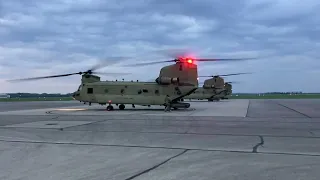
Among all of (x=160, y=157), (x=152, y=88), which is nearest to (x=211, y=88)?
(x=152, y=88)

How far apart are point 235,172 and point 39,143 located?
6.54 meters

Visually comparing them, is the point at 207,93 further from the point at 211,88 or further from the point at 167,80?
the point at 167,80

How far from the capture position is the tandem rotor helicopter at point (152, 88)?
94.8 feet

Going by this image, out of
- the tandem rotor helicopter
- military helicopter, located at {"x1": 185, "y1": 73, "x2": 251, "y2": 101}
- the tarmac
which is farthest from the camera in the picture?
military helicopter, located at {"x1": 185, "y1": 73, "x2": 251, "y2": 101}

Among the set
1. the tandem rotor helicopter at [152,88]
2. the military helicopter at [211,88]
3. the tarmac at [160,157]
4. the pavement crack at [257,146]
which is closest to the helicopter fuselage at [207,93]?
the military helicopter at [211,88]

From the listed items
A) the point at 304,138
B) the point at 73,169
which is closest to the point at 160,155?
the point at 73,169

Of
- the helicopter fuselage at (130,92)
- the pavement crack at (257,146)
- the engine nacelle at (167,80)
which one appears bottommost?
the pavement crack at (257,146)

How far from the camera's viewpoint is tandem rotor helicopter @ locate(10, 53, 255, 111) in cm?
2891

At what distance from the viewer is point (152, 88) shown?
30000 mm

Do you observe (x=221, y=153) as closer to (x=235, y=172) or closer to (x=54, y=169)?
(x=235, y=172)

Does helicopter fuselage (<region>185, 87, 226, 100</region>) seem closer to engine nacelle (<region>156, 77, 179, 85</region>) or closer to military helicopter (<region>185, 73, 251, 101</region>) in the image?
military helicopter (<region>185, 73, 251, 101</region>)

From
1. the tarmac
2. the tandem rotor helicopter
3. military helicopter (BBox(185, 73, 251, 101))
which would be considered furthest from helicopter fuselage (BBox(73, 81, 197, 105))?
military helicopter (BBox(185, 73, 251, 101))

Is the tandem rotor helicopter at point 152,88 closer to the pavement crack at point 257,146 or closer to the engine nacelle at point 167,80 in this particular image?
the engine nacelle at point 167,80

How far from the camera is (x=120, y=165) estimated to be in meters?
6.98
